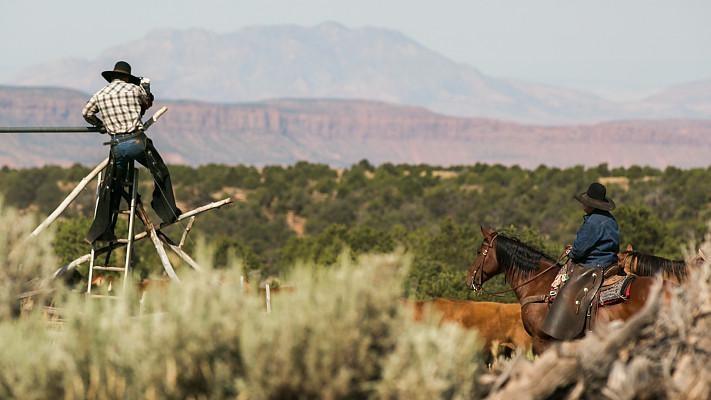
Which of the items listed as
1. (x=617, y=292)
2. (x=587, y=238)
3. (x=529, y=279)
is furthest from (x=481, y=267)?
(x=617, y=292)

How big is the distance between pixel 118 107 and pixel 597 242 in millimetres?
5705

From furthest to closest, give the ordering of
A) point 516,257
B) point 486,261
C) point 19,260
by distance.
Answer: point 486,261
point 516,257
point 19,260

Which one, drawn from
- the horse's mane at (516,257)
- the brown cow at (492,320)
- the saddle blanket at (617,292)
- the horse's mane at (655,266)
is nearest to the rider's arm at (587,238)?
the saddle blanket at (617,292)

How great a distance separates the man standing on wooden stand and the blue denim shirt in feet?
15.6

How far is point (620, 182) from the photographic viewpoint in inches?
3780

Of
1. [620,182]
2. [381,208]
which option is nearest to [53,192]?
[381,208]

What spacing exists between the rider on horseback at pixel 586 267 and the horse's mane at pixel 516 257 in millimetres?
1302

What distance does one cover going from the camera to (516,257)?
14.8m

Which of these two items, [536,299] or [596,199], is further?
[536,299]

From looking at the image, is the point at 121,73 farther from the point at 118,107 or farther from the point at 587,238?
the point at 587,238

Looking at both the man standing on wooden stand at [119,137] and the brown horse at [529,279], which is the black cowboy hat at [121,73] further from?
the brown horse at [529,279]

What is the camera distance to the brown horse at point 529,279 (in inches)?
502

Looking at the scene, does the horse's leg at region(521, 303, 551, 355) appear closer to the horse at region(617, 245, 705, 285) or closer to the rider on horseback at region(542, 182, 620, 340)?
the rider on horseback at region(542, 182, 620, 340)

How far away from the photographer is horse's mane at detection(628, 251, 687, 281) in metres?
13.6
